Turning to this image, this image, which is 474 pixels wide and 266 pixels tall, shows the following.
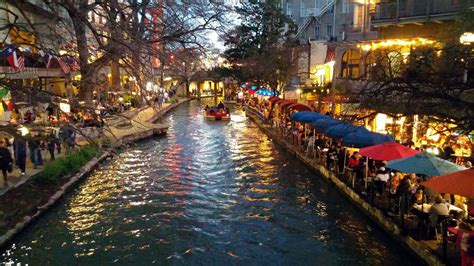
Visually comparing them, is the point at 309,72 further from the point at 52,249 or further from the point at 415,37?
the point at 52,249

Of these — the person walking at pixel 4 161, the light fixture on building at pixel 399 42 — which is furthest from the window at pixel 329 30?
the person walking at pixel 4 161

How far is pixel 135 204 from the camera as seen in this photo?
1700cm

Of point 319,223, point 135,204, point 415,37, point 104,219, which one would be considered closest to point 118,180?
point 135,204

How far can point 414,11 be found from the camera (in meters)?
21.3

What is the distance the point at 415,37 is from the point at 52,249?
19.9 metres

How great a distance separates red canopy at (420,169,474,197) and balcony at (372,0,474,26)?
36.1 ft

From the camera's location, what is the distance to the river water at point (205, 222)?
12.3 meters

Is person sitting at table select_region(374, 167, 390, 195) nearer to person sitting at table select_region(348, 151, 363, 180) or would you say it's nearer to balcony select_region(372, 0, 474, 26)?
person sitting at table select_region(348, 151, 363, 180)

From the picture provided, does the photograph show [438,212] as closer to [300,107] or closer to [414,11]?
[414,11]

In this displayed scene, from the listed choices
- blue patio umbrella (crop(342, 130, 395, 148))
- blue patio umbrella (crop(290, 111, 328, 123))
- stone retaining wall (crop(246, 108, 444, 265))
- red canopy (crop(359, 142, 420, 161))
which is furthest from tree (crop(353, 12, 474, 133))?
blue patio umbrella (crop(290, 111, 328, 123))

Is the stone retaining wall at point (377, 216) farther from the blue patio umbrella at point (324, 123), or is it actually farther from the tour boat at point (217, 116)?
the tour boat at point (217, 116)

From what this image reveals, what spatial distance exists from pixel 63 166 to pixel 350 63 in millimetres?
21561

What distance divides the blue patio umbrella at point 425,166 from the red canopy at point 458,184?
150cm

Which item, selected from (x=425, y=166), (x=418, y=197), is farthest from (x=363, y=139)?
(x=425, y=166)
